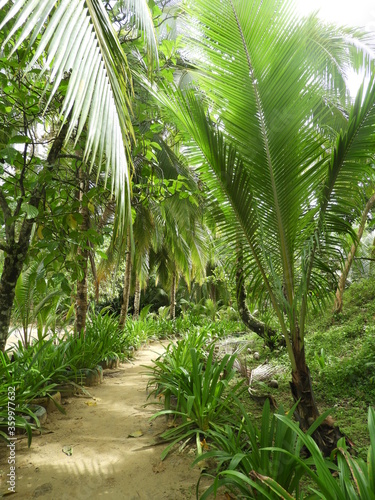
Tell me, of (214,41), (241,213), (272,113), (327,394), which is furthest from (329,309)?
(214,41)

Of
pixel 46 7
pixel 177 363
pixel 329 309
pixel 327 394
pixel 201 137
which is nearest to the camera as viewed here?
pixel 46 7

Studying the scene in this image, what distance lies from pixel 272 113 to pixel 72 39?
6.25 ft

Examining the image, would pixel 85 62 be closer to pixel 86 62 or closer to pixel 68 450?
pixel 86 62

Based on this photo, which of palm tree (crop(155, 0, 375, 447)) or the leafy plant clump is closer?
palm tree (crop(155, 0, 375, 447))

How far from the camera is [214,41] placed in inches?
108

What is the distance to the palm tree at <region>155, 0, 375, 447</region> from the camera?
8.16 feet

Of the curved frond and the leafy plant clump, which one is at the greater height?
the curved frond

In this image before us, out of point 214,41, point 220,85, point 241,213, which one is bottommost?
point 241,213

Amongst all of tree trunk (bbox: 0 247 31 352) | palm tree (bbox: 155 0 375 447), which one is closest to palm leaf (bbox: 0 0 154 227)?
palm tree (bbox: 155 0 375 447)

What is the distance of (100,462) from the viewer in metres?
2.47

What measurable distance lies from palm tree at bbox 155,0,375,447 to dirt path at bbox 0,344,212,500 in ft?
3.68

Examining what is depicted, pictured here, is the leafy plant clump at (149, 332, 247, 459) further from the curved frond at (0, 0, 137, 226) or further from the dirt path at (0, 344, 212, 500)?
the curved frond at (0, 0, 137, 226)

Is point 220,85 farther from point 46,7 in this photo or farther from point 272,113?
point 46,7

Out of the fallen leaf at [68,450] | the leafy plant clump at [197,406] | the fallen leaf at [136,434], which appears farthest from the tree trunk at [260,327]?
the fallen leaf at [68,450]
